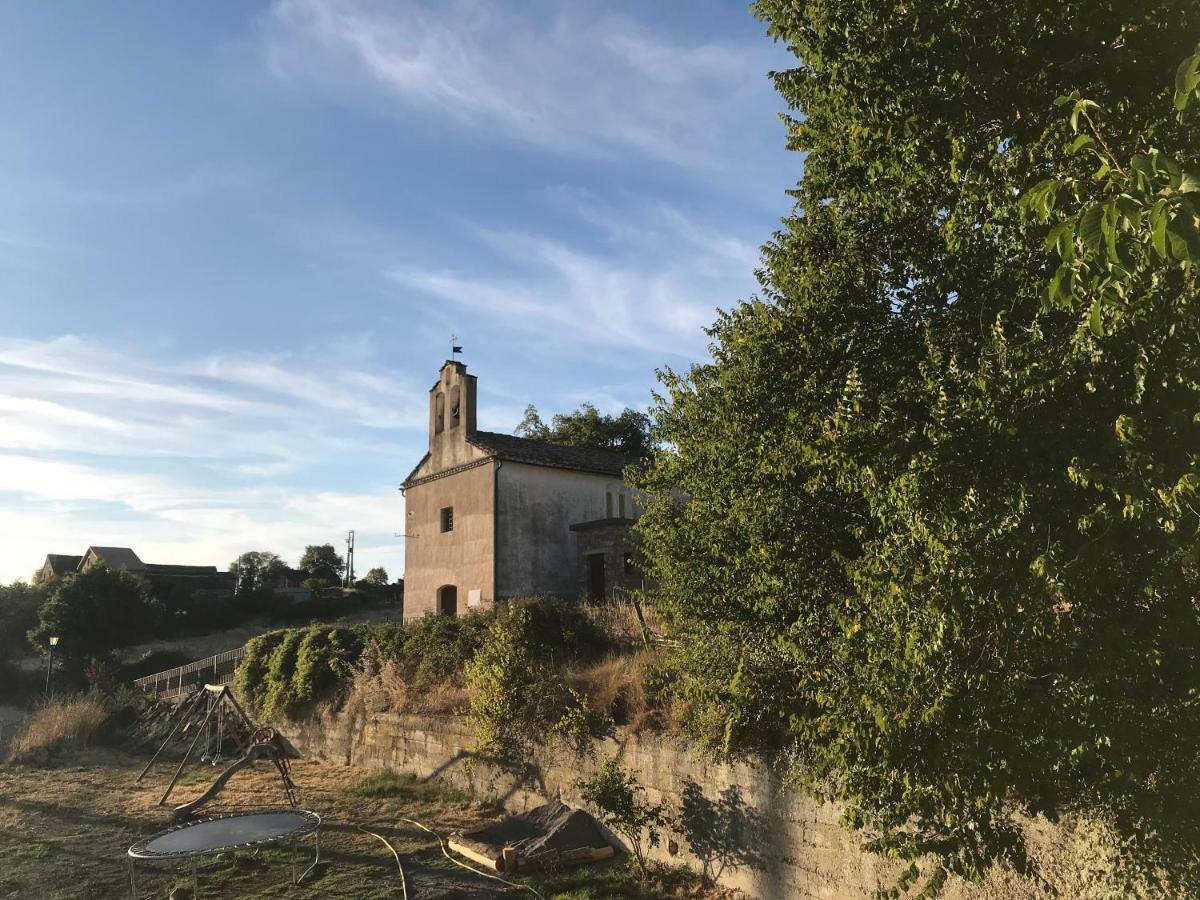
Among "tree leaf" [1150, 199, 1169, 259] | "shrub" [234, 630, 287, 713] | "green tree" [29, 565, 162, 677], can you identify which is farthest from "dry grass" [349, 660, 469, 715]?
"green tree" [29, 565, 162, 677]

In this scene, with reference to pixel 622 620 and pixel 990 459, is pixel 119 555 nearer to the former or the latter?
pixel 622 620

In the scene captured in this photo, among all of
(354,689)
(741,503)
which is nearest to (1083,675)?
(741,503)

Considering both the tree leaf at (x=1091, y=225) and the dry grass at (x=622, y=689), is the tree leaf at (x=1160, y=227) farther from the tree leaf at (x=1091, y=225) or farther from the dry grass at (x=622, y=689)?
the dry grass at (x=622, y=689)

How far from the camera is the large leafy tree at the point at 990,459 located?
4.60 meters

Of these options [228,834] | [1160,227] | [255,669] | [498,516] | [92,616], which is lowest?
[228,834]

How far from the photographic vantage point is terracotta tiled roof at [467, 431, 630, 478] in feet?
77.8

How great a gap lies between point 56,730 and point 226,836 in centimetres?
1377

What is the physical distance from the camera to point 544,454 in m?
24.8

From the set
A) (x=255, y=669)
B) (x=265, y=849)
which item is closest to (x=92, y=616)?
(x=255, y=669)

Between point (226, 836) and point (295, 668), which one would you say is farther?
point (295, 668)

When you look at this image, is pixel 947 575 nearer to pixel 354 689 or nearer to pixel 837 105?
pixel 837 105

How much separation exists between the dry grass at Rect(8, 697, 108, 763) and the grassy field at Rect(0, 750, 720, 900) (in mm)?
1327

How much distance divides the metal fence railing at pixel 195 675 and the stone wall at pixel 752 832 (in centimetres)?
1864

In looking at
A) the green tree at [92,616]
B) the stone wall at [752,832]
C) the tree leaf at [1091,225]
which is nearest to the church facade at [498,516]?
the stone wall at [752,832]
